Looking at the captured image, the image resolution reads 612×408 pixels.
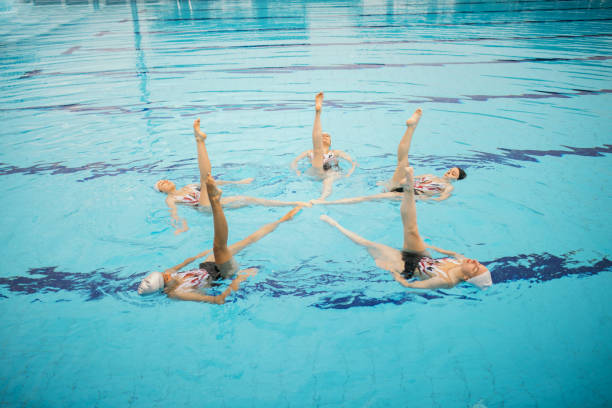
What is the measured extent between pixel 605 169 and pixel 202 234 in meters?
4.55

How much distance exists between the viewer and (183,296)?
2.94m

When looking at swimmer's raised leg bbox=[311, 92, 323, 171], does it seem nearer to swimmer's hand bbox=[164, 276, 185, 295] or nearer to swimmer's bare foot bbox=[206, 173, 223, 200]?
swimmer's bare foot bbox=[206, 173, 223, 200]

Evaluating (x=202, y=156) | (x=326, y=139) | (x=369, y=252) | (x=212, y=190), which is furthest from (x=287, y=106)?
(x=212, y=190)

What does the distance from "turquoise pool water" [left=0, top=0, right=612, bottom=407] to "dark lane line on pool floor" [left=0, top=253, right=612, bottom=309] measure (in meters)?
0.02

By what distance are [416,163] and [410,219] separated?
2.20 meters

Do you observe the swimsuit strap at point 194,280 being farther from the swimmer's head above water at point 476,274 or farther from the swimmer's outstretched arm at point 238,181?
the swimmer's head above water at point 476,274

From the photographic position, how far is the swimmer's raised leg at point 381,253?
3.21 m

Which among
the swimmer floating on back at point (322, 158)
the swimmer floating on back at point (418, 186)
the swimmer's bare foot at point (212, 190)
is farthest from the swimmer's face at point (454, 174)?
the swimmer's bare foot at point (212, 190)

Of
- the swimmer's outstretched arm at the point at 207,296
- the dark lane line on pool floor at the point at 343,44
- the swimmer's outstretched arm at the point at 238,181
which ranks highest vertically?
the dark lane line on pool floor at the point at 343,44

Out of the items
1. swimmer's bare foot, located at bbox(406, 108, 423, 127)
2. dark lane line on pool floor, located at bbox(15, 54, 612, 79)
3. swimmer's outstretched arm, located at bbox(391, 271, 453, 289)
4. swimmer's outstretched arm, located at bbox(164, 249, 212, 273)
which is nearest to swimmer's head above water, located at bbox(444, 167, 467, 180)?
swimmer's bare foot, located at bbox(406, 108, 423, 127)

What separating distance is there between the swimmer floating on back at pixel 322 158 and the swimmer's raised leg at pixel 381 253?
0.72 metres

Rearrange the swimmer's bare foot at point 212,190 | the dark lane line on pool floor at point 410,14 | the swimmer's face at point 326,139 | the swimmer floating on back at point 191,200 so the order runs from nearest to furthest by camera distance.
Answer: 1. the swimmer's bare foot at point 212,190
2. the swimmer floating on back at point 191,200
3. the swimmer's face at point 326,139
4. the dark lane line on pool floor at point 410,14

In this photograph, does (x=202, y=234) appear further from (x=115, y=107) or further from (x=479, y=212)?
(x=115, y=107)

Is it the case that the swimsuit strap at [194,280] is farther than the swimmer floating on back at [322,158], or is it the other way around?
the swimmer floating on back at [322,158]
